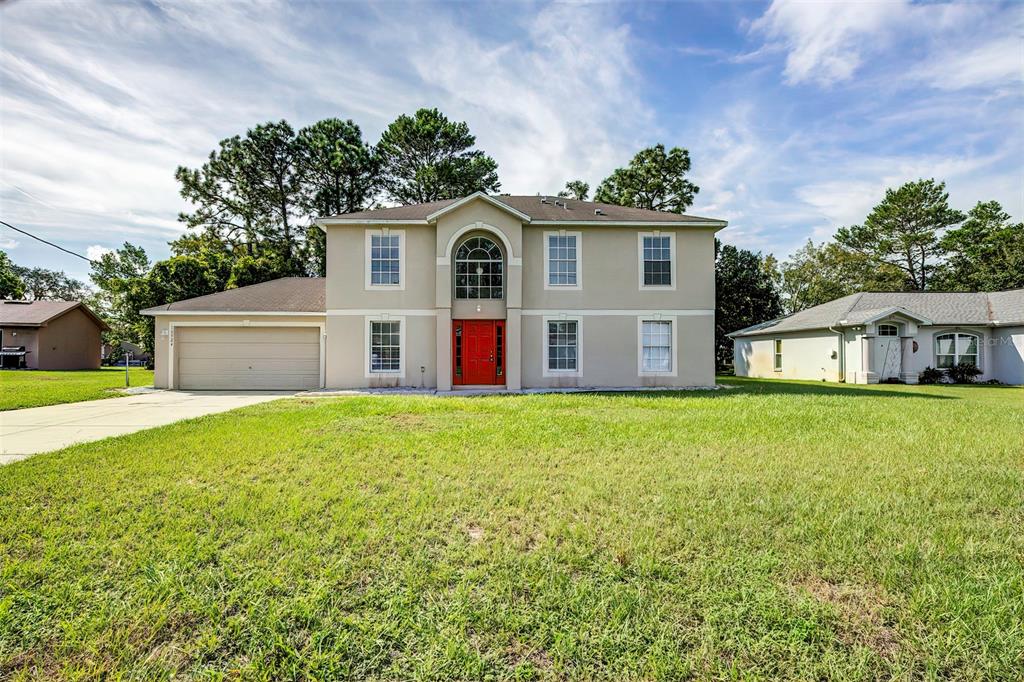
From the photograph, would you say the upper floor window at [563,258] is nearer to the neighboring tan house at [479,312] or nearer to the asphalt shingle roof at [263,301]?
the neighboring tan house at [479,312]

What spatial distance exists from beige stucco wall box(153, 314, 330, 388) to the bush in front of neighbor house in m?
25.5

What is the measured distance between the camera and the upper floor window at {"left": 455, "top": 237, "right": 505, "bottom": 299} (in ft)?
48.1

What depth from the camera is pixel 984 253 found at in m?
33.4

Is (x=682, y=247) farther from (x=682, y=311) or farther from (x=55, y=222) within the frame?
(x=55, y=222)

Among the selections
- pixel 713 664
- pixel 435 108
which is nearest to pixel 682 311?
pixel 713 664

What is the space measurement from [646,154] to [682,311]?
19.2 metres

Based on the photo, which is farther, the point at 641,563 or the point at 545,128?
the point at 545,128

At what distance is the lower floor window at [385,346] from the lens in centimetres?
1460

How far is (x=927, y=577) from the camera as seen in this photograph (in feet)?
9.99

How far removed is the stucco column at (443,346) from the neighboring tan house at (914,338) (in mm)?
17047

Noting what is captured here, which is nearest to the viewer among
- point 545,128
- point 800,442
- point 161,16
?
point 161,16

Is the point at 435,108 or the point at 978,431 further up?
the point at 435,108

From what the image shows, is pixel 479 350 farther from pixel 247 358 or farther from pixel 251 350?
pixel 247 358

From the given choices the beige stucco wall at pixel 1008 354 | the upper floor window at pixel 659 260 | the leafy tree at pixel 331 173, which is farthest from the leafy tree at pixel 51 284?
the beige stucco wall at pixel 1008 354
